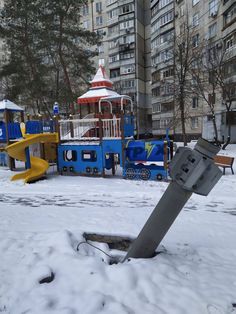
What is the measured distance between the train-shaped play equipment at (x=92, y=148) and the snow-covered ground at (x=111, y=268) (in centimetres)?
474

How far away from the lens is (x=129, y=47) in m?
50.0

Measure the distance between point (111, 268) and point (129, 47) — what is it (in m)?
51.0

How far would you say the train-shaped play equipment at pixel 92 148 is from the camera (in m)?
11.0

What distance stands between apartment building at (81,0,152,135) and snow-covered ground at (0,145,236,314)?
4327 centimetres

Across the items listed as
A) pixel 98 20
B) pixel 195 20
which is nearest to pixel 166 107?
pixel 195 20

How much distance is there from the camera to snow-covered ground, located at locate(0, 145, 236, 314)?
264cm

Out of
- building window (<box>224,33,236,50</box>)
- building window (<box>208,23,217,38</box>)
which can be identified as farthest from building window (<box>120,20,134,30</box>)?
building window (<box>224,33,236,50</box>)

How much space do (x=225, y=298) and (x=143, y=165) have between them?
28.0ft

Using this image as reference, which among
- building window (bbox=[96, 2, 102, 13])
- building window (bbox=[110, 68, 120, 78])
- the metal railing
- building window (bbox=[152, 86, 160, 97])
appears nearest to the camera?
the metal railing

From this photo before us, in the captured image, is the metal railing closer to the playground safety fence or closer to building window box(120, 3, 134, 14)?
the playground safety fence

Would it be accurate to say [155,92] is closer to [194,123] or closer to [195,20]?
[194,123]

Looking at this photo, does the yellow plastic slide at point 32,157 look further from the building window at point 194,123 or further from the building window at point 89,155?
the building window at point 194,123

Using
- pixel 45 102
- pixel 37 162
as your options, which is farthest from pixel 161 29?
pixel 37 162

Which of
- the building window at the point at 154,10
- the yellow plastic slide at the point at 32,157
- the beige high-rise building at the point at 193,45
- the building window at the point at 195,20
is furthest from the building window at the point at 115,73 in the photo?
the yellow plastic slide at the point at 32,157
